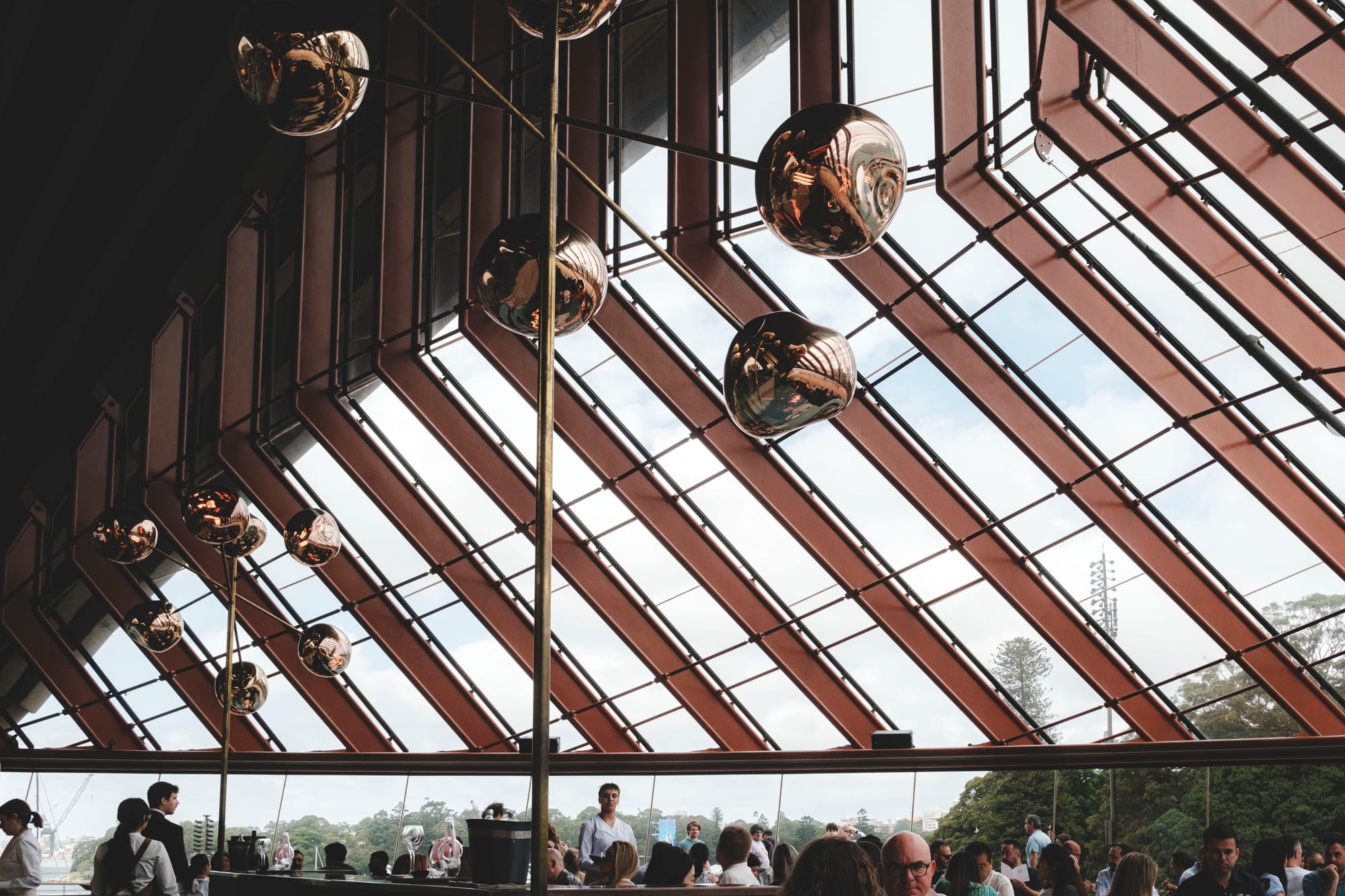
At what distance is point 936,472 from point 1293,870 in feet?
15.1

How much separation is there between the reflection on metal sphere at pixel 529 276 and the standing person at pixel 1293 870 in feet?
22.4

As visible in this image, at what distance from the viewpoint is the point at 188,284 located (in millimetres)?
14453

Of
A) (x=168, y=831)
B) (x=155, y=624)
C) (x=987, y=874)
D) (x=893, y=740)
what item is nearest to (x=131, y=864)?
(x=168, y=831)

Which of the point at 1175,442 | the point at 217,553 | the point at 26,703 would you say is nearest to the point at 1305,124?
the point at 1175,442

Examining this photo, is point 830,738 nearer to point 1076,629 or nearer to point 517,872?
point 1076,629

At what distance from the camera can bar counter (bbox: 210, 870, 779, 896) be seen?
11.4 ft

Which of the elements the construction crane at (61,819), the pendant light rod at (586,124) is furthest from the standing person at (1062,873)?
the construction crane at (61,819)

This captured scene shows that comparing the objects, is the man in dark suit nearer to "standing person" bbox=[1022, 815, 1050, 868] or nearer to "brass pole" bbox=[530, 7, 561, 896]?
"brass pole" bbox=[530, 7, 561, 896]

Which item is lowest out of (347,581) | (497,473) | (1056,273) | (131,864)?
(131,864)

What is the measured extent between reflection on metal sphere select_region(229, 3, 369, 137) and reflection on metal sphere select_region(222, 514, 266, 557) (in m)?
5.02

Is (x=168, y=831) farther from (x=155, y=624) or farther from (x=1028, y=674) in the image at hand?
(x=1028, y=674)

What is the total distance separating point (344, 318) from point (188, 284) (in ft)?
6.86

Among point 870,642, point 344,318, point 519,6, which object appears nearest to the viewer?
point 519,6

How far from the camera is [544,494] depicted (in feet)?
7.84
